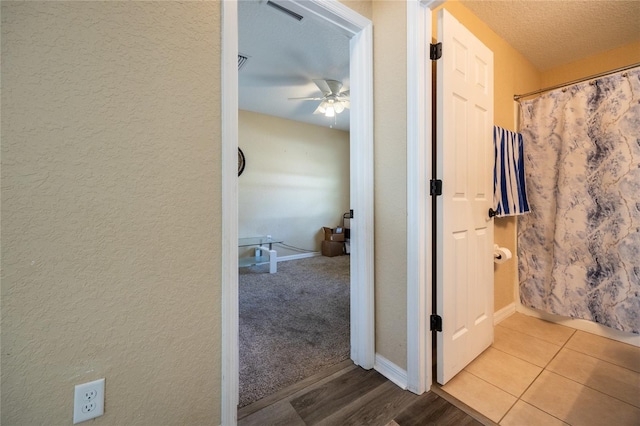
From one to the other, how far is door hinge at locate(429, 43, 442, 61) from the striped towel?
2.87ft

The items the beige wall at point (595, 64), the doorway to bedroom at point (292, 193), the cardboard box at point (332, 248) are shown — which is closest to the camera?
the doorway to bedroom at point (292, 193)

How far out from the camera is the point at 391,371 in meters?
1.39

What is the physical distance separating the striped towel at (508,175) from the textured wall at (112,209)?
76.5 inches

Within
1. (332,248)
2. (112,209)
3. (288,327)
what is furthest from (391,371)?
(332,248)

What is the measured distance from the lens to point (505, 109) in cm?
208

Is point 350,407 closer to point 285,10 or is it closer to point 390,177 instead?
point 390,177

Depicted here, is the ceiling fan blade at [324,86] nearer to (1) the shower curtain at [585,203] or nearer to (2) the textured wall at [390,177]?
(2) the textured wall at [390,177]

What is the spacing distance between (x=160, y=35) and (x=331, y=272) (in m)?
3.23

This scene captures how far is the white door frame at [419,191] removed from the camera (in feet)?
4.15

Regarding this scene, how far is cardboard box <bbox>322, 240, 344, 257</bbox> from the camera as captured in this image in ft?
15.2

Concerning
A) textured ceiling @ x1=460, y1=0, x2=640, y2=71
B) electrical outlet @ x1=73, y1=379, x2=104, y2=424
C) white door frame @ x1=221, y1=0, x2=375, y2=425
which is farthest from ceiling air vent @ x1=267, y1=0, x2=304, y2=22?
electrical outlet @ x1=73, y1=379, x2=104, y2=424

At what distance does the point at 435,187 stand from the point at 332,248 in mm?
3462

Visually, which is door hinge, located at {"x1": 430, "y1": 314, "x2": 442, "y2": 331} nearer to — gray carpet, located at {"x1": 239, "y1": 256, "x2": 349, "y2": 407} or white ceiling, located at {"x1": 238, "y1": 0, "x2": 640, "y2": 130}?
gray carpet, located at {"x1": 239, "y1": 256, "x2": 349, "y2": 407}

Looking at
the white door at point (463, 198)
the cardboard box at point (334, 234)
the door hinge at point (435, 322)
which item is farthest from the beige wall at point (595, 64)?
the cardboard box at point (334, 234)
